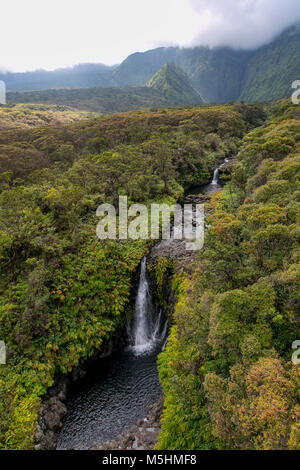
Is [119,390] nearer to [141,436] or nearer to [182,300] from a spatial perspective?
[141,436]

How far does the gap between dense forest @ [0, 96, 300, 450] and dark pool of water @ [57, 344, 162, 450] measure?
1793 millimetres

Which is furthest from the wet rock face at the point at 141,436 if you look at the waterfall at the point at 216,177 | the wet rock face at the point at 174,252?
the waterfall at the point at 216,177

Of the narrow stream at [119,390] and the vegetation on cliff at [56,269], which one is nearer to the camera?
the narrow stream at [119,390]

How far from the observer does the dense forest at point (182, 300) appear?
343 inches

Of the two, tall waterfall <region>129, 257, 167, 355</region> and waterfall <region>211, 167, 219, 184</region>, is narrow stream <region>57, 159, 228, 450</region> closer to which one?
tall waterfall <region>129, 257, 167, 355</region>

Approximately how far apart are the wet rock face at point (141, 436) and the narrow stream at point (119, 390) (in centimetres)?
60

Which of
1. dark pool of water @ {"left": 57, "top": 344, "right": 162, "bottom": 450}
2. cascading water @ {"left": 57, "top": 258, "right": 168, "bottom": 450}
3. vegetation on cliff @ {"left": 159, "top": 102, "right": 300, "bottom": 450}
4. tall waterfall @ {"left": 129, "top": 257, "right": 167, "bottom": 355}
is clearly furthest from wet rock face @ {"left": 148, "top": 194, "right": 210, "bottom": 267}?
dark pool of water @ {"left": 57, "top": 344, "right": 162, "bottom": 450}

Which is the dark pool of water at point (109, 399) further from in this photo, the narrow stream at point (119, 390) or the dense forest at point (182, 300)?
the dense forest at point (182, 300)

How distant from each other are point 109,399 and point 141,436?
3.65m

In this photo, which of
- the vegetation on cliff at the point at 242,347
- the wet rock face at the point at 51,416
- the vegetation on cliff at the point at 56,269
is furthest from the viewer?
the vegetation on cliff at the point at 56,269

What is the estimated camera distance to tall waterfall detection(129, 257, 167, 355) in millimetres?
20359
